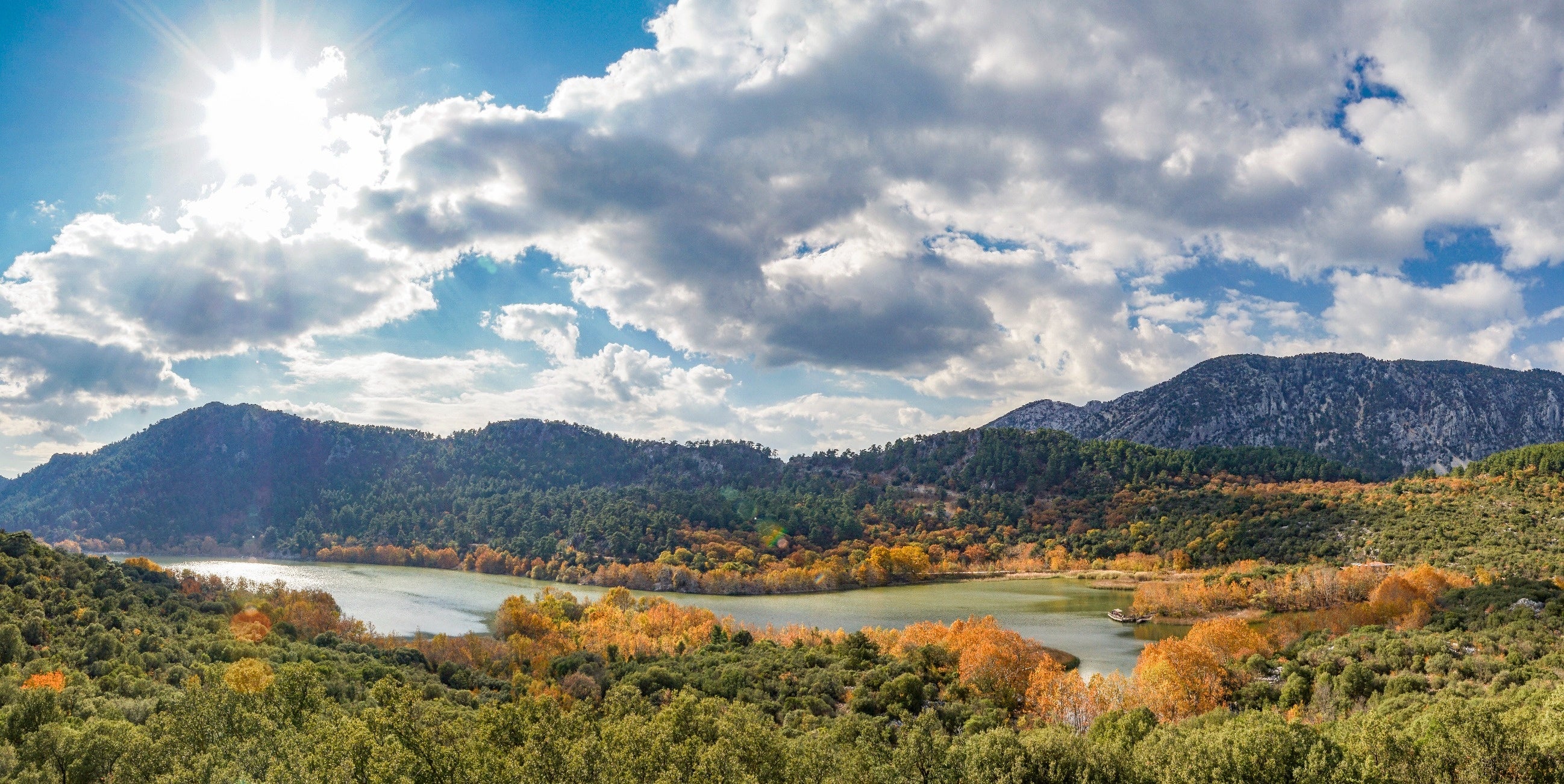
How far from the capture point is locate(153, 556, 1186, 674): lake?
89625 millimetres

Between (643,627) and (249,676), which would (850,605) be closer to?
(643,627)

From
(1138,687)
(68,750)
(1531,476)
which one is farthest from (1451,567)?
(68,750)

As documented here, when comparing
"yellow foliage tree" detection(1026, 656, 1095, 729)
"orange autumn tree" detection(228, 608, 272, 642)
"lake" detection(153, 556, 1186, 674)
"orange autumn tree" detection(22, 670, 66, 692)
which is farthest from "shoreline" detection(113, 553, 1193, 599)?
"orange autumn tree" detection(22, 670, 66, 692)

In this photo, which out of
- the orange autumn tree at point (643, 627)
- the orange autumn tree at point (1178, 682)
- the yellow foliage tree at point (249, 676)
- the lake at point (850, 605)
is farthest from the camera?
the lake at point (850, 605)

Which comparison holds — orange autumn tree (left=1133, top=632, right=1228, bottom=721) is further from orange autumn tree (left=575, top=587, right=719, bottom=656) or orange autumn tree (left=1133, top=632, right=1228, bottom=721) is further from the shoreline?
the shoreline

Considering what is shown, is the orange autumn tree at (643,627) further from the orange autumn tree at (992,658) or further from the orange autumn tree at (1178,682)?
the orange autumn tree at (1178,682)

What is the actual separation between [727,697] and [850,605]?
2691 inches

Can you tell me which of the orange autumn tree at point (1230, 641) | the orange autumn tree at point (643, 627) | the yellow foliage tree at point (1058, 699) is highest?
the orange autumn tree at point (1230, 641)

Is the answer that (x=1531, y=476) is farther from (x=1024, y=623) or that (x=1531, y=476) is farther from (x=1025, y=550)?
(x=1024, y=623)

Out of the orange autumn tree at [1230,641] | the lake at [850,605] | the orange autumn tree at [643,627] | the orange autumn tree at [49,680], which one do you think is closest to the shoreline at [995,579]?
the lake at [850,605]

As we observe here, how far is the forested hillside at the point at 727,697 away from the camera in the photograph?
27.2 meters

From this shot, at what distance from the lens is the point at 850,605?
401 ft

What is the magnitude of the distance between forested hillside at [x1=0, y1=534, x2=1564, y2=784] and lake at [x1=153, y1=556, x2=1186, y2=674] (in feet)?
46.1

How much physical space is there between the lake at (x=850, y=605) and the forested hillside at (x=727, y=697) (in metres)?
14.1
